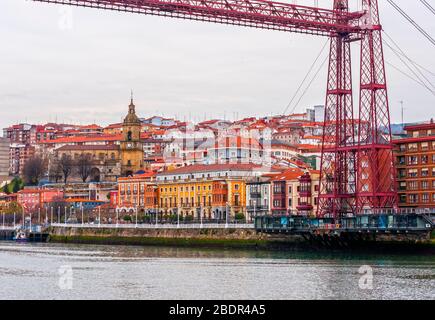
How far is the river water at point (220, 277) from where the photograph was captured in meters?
35.1

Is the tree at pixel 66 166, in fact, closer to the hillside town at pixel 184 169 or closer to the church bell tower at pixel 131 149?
the hillside town at pixel 184 169

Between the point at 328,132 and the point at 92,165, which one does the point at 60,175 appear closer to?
the point at 92,165

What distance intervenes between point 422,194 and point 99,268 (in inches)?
1266

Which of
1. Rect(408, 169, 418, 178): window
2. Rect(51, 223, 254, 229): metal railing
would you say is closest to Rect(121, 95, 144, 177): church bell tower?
Rect(51, 223, 254, 229): metal railing

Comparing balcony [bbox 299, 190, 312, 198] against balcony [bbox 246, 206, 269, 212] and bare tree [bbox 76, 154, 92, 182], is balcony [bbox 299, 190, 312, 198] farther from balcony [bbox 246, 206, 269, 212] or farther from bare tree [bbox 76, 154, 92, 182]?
bare tree [bbox 76, 154, 92, 182]

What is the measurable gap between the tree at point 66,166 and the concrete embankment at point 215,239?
43.9m

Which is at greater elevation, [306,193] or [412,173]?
[412,173]

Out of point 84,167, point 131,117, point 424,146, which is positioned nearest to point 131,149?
point 131,117

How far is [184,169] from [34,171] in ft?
178

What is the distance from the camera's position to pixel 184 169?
98.3 m

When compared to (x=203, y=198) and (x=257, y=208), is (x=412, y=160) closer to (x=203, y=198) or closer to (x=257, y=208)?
(x=257, y=208)

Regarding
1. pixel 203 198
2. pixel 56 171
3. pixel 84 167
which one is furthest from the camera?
pixel 56 171

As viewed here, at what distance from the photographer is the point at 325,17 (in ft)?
201

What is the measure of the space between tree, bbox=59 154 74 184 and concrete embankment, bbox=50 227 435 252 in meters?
43.9
